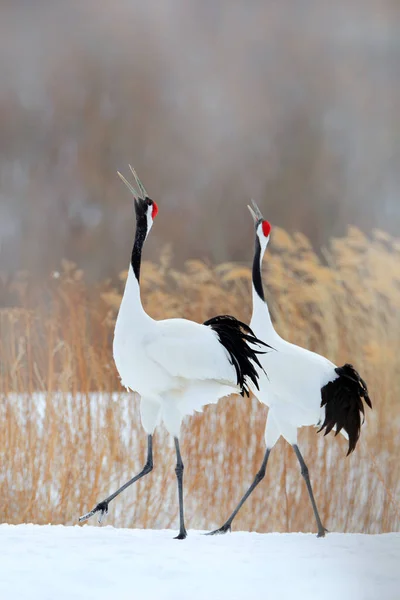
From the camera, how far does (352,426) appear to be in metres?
2.29

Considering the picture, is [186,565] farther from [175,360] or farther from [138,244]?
[138,244]

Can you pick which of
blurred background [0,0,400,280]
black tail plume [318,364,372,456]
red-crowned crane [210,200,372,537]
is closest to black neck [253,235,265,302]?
red-crowned crane [210,200,372,537]

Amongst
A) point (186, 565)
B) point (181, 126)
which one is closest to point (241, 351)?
point (186, 565)

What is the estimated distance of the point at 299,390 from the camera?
87.2 inches

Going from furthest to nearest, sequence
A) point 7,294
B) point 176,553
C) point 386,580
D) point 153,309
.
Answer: point 7,294 → point 153,309 → point 386,580 → point 176,553

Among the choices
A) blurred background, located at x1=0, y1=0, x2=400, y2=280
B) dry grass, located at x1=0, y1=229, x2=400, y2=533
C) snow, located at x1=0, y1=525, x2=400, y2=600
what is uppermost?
blurred background, located at x1=0, y1=0, x2=400, y2=280

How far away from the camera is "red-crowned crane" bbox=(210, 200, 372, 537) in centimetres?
222

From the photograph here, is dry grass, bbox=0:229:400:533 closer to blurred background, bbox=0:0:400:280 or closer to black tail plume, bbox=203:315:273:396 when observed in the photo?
black tail plume, bbox=203:315:273:396

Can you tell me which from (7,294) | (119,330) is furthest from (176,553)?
(7,294)

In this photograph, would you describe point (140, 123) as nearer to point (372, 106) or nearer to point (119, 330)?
point (372, 106)

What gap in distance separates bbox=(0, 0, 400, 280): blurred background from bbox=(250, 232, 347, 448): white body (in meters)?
1.54

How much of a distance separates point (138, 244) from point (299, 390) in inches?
22.1

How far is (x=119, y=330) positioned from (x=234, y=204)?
2217 mm

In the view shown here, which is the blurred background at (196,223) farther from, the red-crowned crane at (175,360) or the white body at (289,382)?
the red-crowned crane at (175,360)
